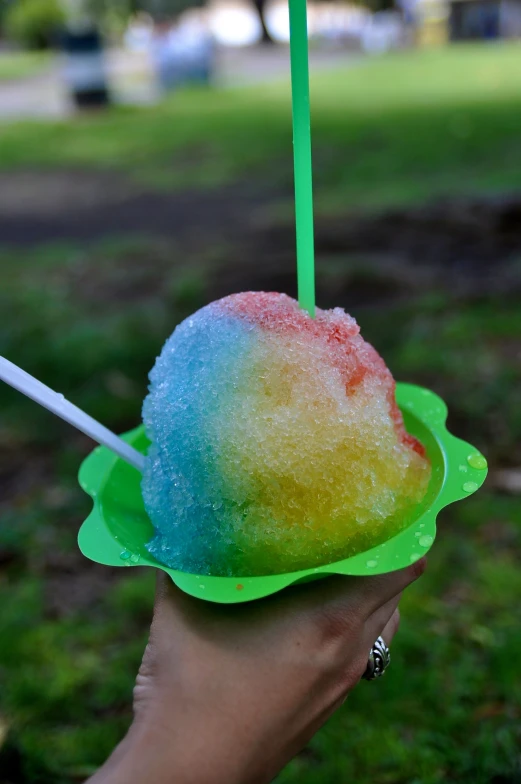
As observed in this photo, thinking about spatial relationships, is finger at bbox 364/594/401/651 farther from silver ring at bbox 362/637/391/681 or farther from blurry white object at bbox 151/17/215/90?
blurry white object at bbox 151/17/215/90

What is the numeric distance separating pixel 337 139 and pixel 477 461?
9586 millimetres

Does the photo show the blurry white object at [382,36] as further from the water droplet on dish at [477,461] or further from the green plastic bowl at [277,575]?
the water droplet on dish at [477,461]

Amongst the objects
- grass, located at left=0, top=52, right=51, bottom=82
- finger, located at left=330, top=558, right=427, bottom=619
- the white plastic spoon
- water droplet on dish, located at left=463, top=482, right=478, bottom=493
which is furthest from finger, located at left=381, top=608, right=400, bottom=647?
grass, located at left=0, top=52, right=51, bottom=82

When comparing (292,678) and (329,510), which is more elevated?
(329,510)

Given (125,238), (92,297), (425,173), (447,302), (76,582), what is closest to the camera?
(76,582)

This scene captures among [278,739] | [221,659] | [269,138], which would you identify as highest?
[221,659]

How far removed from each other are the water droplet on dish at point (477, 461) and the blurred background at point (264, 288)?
1.10 metres

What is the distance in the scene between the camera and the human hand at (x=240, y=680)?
1.00 meters

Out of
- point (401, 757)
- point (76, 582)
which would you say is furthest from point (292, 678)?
point (76, 582)

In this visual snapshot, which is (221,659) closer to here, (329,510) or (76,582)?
(329,510)

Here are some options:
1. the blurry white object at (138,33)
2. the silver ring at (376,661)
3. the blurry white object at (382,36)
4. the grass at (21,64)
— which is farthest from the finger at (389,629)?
the blurry white object at (382,36)

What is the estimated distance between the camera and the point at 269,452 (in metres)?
1.18

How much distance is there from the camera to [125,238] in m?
6.71

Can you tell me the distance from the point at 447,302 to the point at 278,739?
377 centimetres
